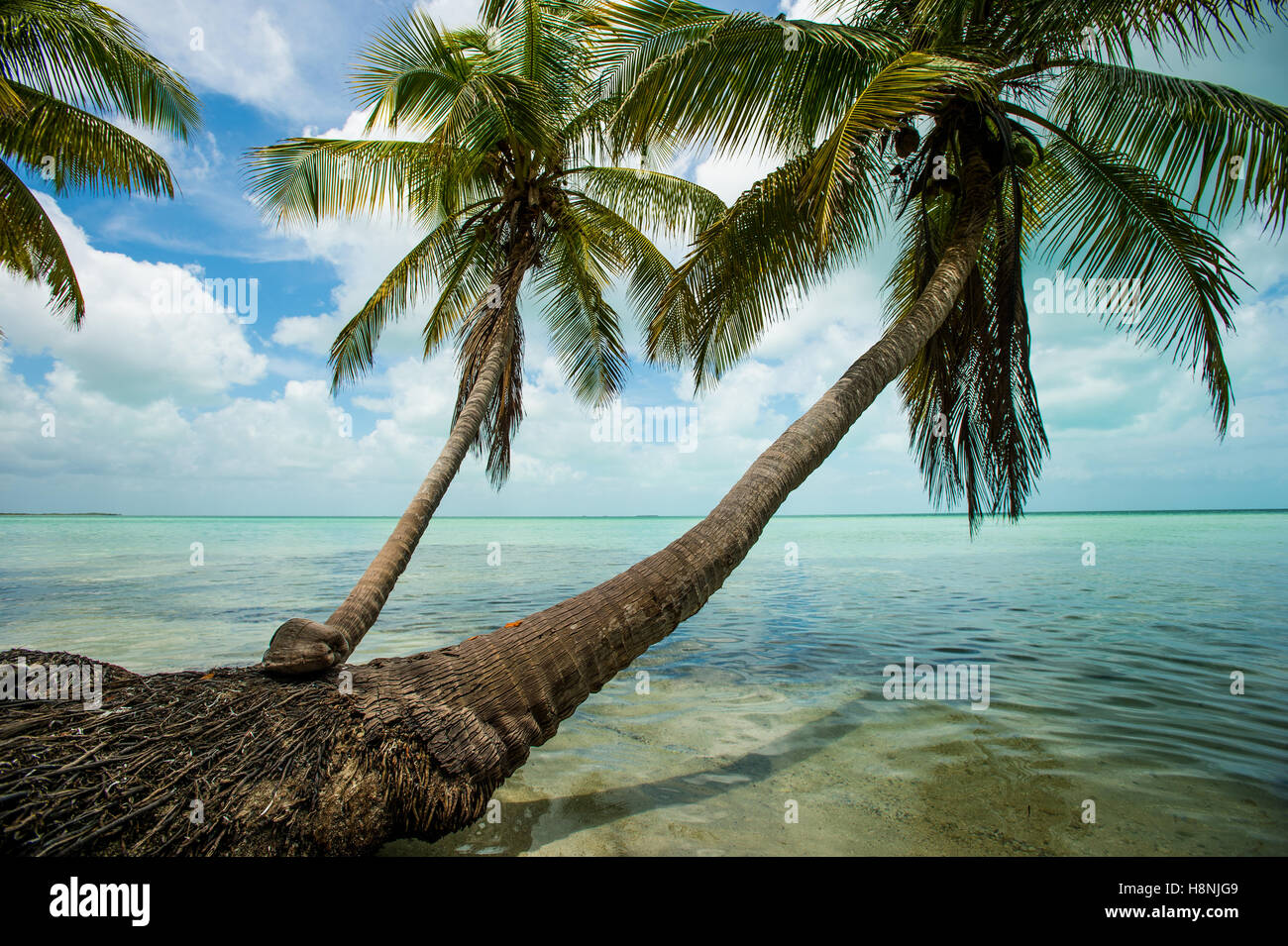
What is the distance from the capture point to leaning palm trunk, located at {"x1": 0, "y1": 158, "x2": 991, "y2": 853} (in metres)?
2.11

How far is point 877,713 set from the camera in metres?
5.75

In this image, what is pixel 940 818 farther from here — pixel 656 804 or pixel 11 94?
pixel 11 94

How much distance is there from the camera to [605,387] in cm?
1163

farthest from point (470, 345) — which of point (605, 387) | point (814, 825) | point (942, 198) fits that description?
point (814, 825)

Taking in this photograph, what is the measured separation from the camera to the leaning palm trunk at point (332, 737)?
6.91 ft

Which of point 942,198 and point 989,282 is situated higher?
point 942,198

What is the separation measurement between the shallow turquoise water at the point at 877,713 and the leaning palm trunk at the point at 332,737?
0.96 metres

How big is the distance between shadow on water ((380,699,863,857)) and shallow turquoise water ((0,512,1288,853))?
0.02 m

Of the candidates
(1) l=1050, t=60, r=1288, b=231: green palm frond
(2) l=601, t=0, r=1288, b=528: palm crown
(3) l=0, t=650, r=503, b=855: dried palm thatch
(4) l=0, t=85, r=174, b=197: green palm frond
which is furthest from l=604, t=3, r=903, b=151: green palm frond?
(4) l=0, t=85, r=174, b=197: green palm frond

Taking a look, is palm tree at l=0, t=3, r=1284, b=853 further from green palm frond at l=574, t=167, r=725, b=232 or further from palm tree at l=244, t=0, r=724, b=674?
green palm frond at l=574, t=167, r=725, b=232

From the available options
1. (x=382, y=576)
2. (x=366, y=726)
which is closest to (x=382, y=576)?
(x=382, y=576)

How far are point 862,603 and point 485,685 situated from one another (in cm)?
1151

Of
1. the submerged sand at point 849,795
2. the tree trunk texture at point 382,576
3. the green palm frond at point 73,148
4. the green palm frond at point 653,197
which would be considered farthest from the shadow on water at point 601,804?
the green palm frond at point 73,148

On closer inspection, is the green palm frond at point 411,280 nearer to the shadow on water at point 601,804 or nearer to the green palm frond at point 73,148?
the green palm frond at point 73,148
